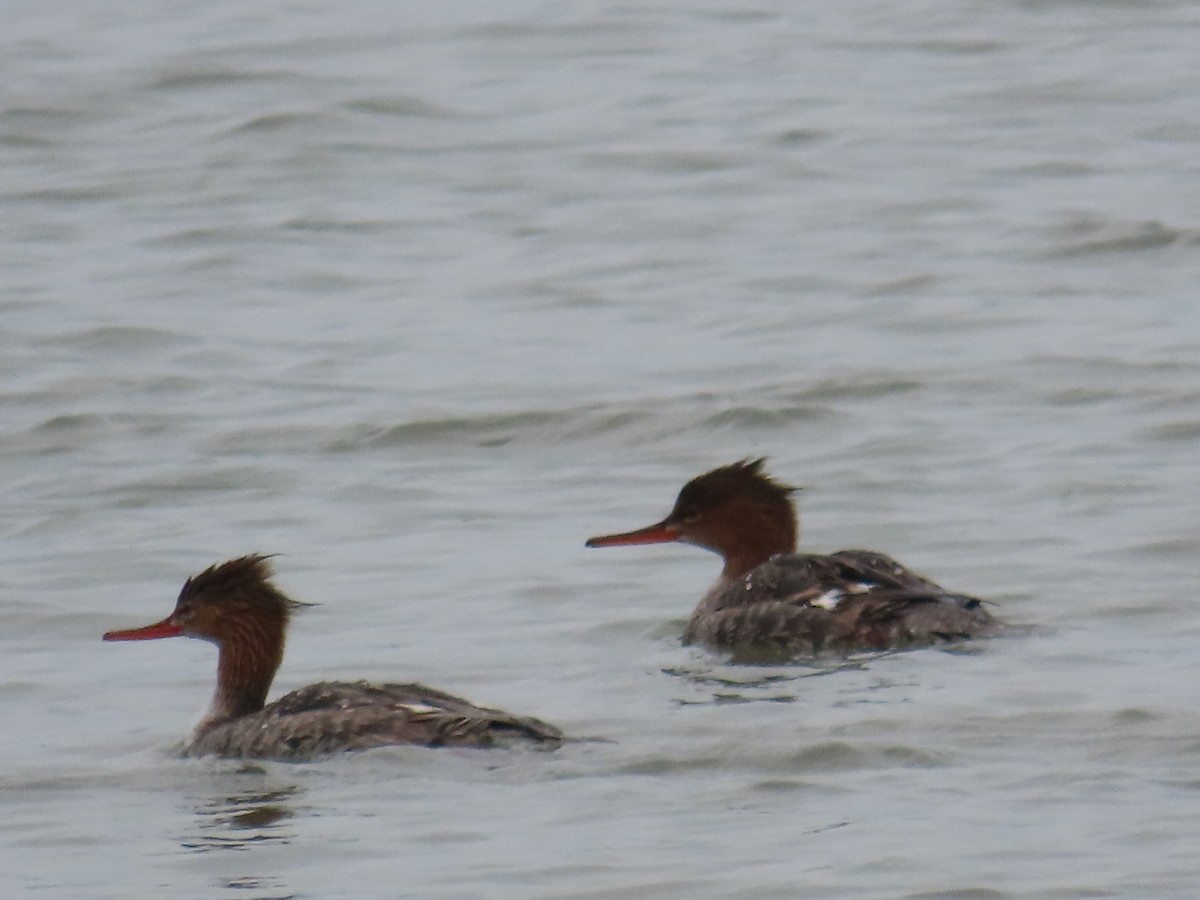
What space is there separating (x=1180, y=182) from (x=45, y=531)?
10.3m

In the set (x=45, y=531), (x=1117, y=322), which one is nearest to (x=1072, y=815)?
(x=45, y=531)

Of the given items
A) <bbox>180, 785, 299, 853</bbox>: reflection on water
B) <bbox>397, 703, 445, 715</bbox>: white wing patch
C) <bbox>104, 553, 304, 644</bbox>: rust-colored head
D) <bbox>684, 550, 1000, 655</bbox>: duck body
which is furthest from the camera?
<bbox>684, 550, 1000, 655</bbox>: duck body

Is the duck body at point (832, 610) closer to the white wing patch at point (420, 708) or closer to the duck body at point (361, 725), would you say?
the duck body at point (361, 725)

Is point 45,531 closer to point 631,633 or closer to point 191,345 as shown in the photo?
point 631,633

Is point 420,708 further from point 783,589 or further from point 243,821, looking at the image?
point 783,589

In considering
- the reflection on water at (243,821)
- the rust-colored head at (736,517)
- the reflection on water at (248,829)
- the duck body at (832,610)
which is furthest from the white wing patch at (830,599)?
the reflection on water at (243,821)

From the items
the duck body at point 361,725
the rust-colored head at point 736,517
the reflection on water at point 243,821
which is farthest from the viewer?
the rust-colored head at point 736,517

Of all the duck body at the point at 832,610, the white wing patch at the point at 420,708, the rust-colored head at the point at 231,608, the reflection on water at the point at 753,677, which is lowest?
the reflection on water at the point at 753,677

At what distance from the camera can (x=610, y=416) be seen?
617 inches

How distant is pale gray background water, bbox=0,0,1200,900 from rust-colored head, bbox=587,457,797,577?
0.38m

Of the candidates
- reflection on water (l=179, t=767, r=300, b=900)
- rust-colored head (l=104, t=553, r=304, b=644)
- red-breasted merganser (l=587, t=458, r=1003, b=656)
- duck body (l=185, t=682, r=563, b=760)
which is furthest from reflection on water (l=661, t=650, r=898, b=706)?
reflection on water (l=179, t=767, r=300, b=900)

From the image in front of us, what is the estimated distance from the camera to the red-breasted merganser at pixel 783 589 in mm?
11102

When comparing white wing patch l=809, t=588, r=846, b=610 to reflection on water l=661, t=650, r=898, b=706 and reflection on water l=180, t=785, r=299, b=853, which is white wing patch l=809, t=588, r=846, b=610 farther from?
reflection on water l=180, t=785, r=299, b=853

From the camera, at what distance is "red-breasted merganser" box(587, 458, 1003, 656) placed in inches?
437
